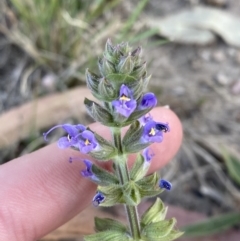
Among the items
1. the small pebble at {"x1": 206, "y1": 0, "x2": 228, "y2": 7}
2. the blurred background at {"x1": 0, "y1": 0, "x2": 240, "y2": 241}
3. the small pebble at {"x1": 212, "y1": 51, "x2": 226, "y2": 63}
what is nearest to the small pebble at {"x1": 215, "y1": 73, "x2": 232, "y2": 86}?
the blurred background at {"x1": 0, "y1": 0, "x2": 240, "y2": 241}

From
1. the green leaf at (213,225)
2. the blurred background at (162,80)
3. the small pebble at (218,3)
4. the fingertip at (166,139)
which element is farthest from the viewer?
the small pebble at (218,3)

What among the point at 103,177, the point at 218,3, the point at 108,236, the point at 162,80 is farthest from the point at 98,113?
the point at 218,3

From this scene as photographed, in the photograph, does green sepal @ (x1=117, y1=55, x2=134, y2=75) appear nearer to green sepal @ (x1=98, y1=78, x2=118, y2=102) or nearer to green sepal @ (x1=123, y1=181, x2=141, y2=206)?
green sepal @ (x1=98, y1=78, x2=118, y2=102)

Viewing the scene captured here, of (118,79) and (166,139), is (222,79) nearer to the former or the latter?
(166,139)

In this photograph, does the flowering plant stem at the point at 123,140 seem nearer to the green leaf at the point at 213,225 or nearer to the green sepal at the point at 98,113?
the green sepal at the point at 98,113

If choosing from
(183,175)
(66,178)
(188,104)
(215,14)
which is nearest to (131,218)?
(66,178)

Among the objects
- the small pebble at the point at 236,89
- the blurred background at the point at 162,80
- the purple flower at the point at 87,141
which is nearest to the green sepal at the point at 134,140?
the purple flower at the point at 87,141
